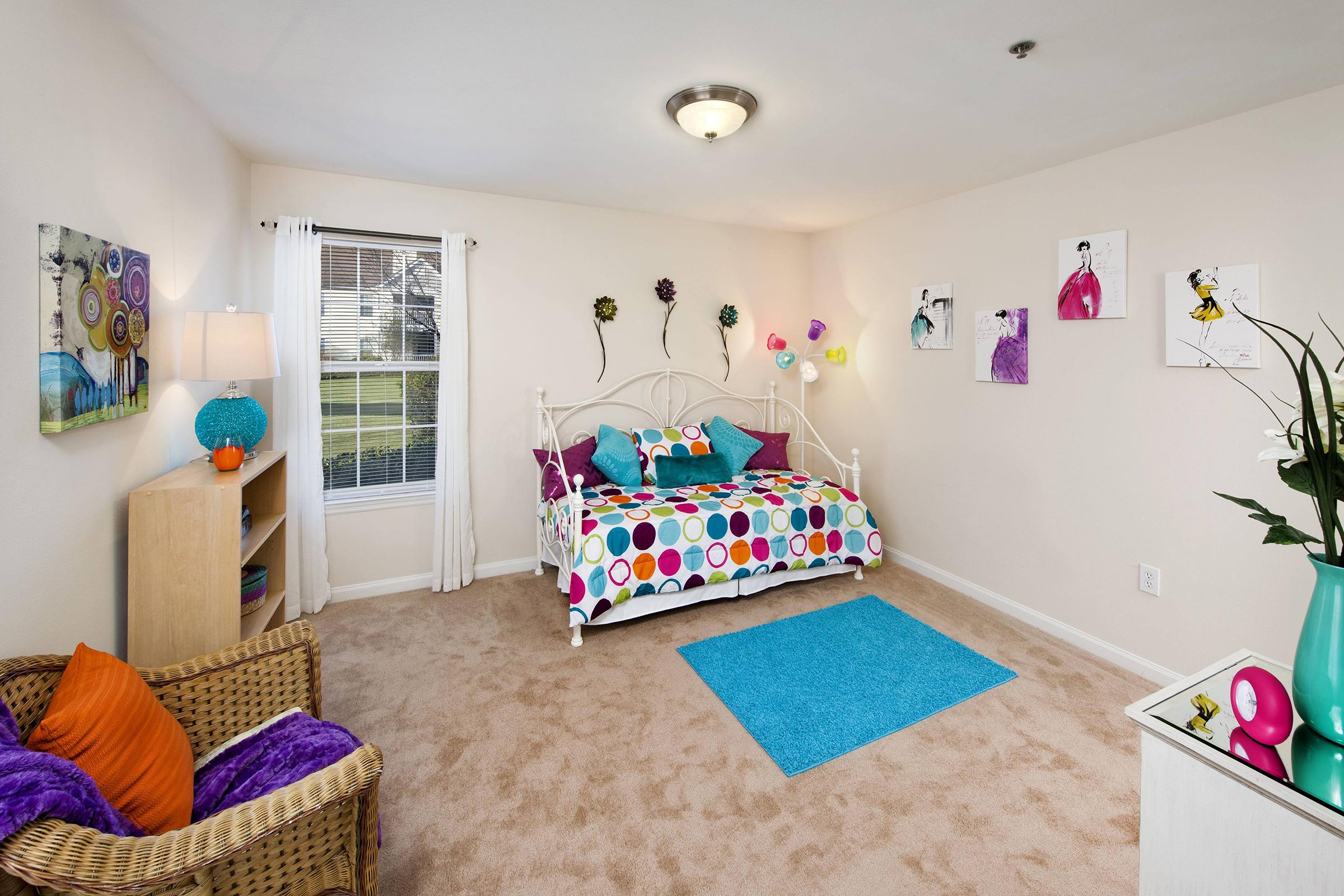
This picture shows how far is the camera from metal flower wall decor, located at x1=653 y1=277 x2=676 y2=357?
14.3 ft

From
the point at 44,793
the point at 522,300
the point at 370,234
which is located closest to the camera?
the point at 44,793

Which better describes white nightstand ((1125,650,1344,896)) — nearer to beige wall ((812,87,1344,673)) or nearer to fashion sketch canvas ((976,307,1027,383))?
beige wall ((812,87,1344,673))

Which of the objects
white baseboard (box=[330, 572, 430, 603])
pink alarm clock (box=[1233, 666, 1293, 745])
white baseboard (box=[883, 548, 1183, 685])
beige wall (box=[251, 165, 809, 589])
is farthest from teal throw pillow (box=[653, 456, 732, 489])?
pink alarm clock (box=[1233, 666, 1293, 745])

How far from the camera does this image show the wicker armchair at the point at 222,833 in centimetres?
98

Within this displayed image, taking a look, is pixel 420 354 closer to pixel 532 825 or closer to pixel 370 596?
pixel 370 596

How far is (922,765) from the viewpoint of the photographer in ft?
7.14

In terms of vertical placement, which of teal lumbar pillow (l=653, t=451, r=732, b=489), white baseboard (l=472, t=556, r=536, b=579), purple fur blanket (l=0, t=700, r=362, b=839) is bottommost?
white baseboard (l=472, t=556, r=536, b=579)

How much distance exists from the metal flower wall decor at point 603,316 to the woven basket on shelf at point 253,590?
2356mm

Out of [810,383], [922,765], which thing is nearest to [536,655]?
[922,765]

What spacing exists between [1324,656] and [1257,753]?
0.71 feet

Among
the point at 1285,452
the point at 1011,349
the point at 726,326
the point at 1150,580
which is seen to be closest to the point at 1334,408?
the point at 1285,452

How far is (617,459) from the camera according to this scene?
3.87m

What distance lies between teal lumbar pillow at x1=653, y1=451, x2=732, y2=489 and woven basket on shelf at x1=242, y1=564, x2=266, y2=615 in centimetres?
215

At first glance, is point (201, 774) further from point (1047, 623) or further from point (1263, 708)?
point (1047, 623)
